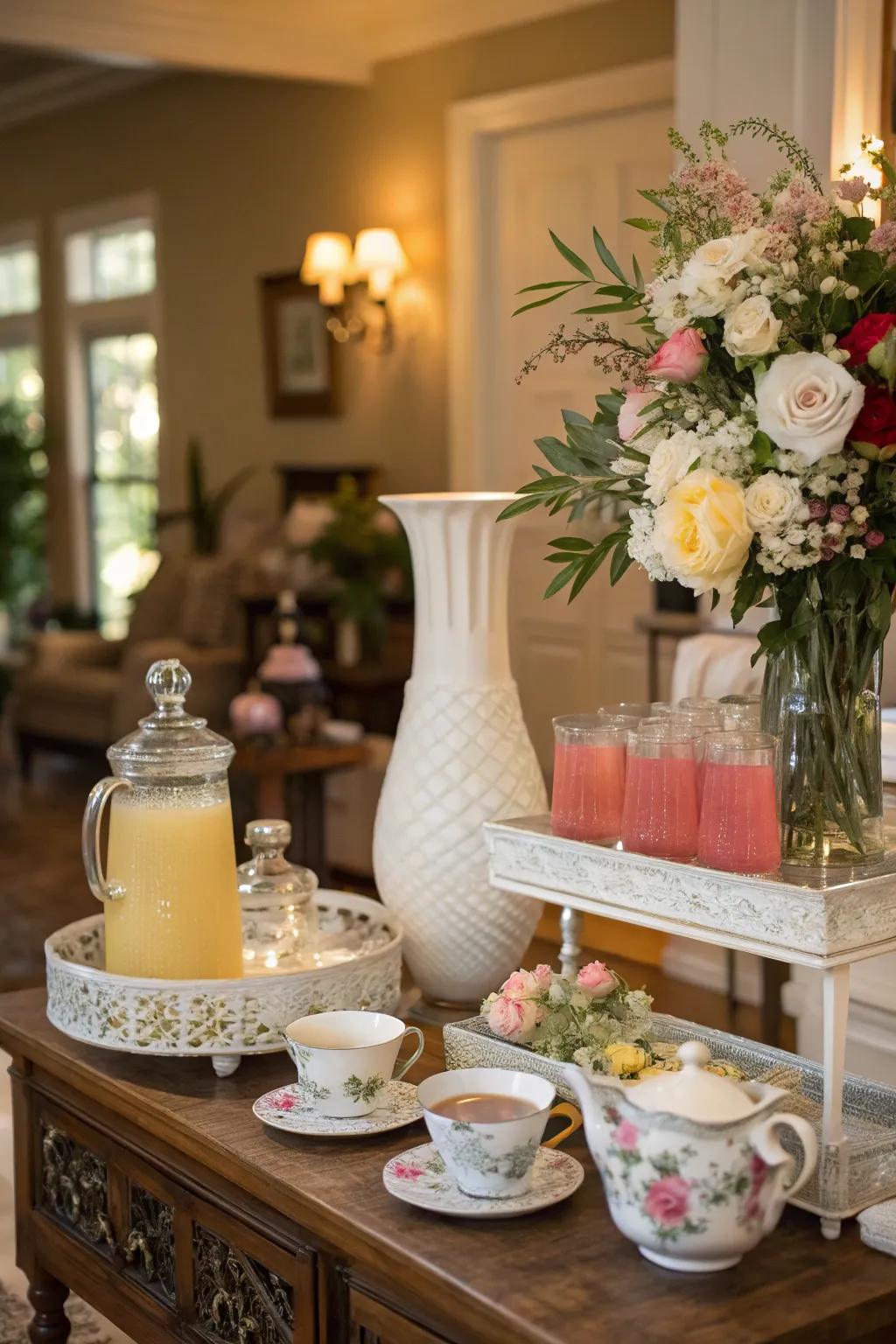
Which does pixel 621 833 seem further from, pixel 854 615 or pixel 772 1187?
pixel 772 1187

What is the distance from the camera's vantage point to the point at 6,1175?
2.94 meters

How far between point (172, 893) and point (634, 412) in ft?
2.46

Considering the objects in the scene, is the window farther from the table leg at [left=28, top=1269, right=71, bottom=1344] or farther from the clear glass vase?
the clear glass vase

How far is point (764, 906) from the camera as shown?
1.47 m

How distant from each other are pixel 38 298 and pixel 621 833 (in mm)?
8082

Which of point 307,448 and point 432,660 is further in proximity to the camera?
point 307,448

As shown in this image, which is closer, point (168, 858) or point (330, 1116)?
point (330, 1116)

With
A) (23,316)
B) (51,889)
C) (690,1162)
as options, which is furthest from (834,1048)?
(23,316)

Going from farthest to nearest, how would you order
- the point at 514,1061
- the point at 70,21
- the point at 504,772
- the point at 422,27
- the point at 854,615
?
the point at 422,27
the point at 70,21
the point at 504,772
the point at 514,1061
the point at 854,615

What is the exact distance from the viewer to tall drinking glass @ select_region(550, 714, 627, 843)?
170 centimetres

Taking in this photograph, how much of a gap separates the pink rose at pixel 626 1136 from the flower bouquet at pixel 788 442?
409mm

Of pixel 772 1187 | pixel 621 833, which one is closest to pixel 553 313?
pixel 621 833

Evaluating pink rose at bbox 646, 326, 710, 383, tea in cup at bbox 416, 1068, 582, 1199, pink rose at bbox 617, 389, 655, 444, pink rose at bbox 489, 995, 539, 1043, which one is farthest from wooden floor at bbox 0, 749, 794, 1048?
pink rose at bbox 646, 326, 710, 383

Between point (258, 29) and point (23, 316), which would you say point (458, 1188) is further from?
point (23, 316)
